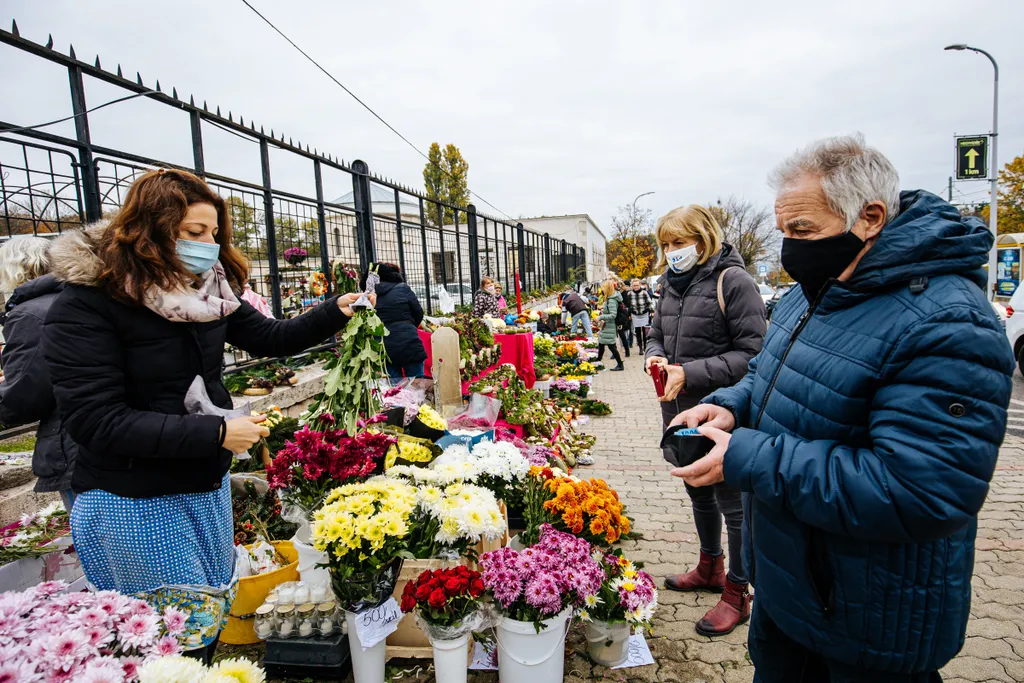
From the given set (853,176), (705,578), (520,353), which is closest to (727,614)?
(705,578)

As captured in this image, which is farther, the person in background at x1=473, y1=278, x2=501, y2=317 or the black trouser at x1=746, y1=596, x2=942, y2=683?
the person in background at x1=473, y1=278, x2=501, y2=317

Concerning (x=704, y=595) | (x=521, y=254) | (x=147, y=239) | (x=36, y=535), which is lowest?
(x=704, y=595)

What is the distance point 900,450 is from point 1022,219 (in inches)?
1383

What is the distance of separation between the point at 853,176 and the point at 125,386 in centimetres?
212

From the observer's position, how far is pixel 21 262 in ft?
8.97

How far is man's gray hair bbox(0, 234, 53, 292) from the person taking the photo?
2.71 metres

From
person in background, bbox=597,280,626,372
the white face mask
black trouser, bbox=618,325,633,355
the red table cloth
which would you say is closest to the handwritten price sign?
the white face mask

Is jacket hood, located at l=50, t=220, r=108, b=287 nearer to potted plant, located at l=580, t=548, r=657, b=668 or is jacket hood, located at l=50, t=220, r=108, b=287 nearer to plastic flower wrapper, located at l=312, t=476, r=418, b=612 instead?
plastic flower wrapper, located at l=312, t=476, r=418, b=612

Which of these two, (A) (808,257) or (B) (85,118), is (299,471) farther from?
(B) (85,118)

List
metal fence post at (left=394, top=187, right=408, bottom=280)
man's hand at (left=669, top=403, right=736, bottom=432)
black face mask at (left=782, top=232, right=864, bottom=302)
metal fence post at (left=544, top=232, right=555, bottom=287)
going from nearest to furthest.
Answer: black face mask at (left=782, top=232, right=864, bottom=302) < man's hand at (left=669, top=403, right=736, bottom=432) < metal fence post at (left=394, top=187, right=408, bottom=280) < metal fence post at (left=544, top=232, right=555, bottom=287)

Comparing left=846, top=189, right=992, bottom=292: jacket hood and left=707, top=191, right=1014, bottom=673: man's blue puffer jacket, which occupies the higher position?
left=846, top=189, right=992, bottom=292: jacket hood

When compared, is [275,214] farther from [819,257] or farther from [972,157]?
[972,157]

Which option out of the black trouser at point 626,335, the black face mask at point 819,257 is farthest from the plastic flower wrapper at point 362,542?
the black trouser at point 626,335

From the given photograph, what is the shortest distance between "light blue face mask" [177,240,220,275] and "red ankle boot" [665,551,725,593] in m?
2.83
